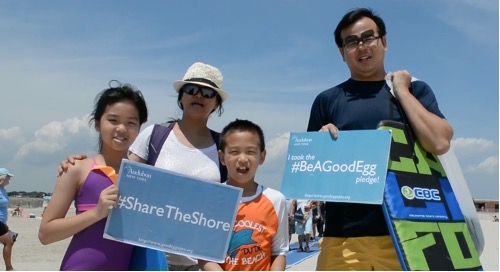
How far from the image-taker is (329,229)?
332 cm

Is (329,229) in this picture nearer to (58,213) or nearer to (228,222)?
(228,222)

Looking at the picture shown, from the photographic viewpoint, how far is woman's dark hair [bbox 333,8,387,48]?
3.41 m

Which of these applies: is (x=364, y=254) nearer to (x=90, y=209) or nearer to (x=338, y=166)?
(x=338, y=166)

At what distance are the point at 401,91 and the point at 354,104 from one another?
30cm

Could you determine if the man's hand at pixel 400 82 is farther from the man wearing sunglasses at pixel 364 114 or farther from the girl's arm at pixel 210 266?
the girl's arm at pixel 210 266

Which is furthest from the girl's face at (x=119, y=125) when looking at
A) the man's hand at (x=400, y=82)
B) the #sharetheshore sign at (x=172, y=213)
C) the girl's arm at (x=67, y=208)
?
the man's hand at (x=400, y=82)

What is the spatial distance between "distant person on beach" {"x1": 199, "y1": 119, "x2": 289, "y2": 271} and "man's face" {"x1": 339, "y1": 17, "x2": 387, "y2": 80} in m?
0.78

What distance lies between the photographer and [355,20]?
3406mm

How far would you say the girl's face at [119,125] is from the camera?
3068 millimetres

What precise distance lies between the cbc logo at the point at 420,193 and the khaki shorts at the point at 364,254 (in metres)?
0.29

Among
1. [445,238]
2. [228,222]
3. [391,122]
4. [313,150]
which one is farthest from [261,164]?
[445,238]

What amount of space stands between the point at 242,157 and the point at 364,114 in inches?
32.4

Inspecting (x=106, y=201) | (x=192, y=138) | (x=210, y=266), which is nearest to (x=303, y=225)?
(x=192, y=138)

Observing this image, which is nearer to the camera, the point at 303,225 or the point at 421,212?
the point at 421,212
